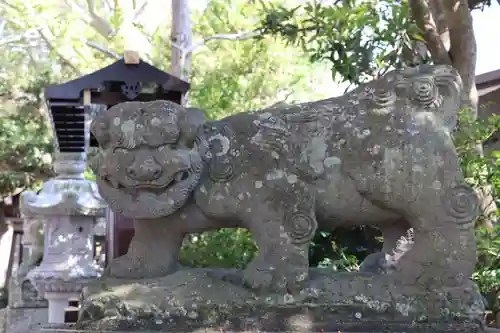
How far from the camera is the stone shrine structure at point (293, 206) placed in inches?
75.1

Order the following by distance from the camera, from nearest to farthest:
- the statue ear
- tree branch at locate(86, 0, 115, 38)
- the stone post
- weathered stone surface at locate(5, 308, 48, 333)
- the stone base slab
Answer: the stone base slab
the statue ear
the stone post
weathered stone surface at locate(5, 308, 48, 333)
tree branch at locate(86, 0, 115, 38)

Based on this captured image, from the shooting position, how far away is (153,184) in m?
1.94

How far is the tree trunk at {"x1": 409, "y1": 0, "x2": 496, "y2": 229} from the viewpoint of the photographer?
3378mm

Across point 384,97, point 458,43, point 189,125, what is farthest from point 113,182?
point 458,43

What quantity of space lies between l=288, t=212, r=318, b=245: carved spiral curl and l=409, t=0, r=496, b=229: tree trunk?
176 cm

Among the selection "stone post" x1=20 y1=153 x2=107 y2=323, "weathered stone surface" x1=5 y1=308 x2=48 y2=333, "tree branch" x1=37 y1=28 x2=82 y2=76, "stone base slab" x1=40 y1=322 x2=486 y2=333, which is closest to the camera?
"stone base slab" x1=40 y1=322 x2=486 y2=333

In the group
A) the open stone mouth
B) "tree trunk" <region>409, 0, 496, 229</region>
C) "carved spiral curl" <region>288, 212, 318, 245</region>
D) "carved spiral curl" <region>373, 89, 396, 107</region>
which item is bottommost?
"carved spiral curl" <region>288, 212, 318, 245</region>

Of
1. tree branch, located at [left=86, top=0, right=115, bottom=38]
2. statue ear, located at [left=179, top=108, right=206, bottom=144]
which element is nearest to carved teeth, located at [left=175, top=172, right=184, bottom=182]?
statue ear, located at [left=179, top=108, right=206, bottom=144]

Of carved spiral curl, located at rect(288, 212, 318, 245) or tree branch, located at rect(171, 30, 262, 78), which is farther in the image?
tree branch, located at rect(171, 30, 262, 78)

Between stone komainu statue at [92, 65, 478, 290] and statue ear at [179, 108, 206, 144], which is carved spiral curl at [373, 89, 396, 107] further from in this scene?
statue ear at [179, 108, 206, 144]

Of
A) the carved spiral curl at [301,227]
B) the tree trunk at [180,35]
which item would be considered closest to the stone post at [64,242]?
the carved spiral curl at [301,227]

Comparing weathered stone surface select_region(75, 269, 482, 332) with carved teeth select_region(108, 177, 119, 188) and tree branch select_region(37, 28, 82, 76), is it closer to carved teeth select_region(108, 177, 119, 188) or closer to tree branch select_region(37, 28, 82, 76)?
carved teeth select_region(108, 177, 119, 188)

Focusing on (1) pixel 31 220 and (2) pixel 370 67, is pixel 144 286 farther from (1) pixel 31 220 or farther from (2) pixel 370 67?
(1) pixel 31 220

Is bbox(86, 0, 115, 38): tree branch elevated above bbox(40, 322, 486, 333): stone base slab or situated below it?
above
